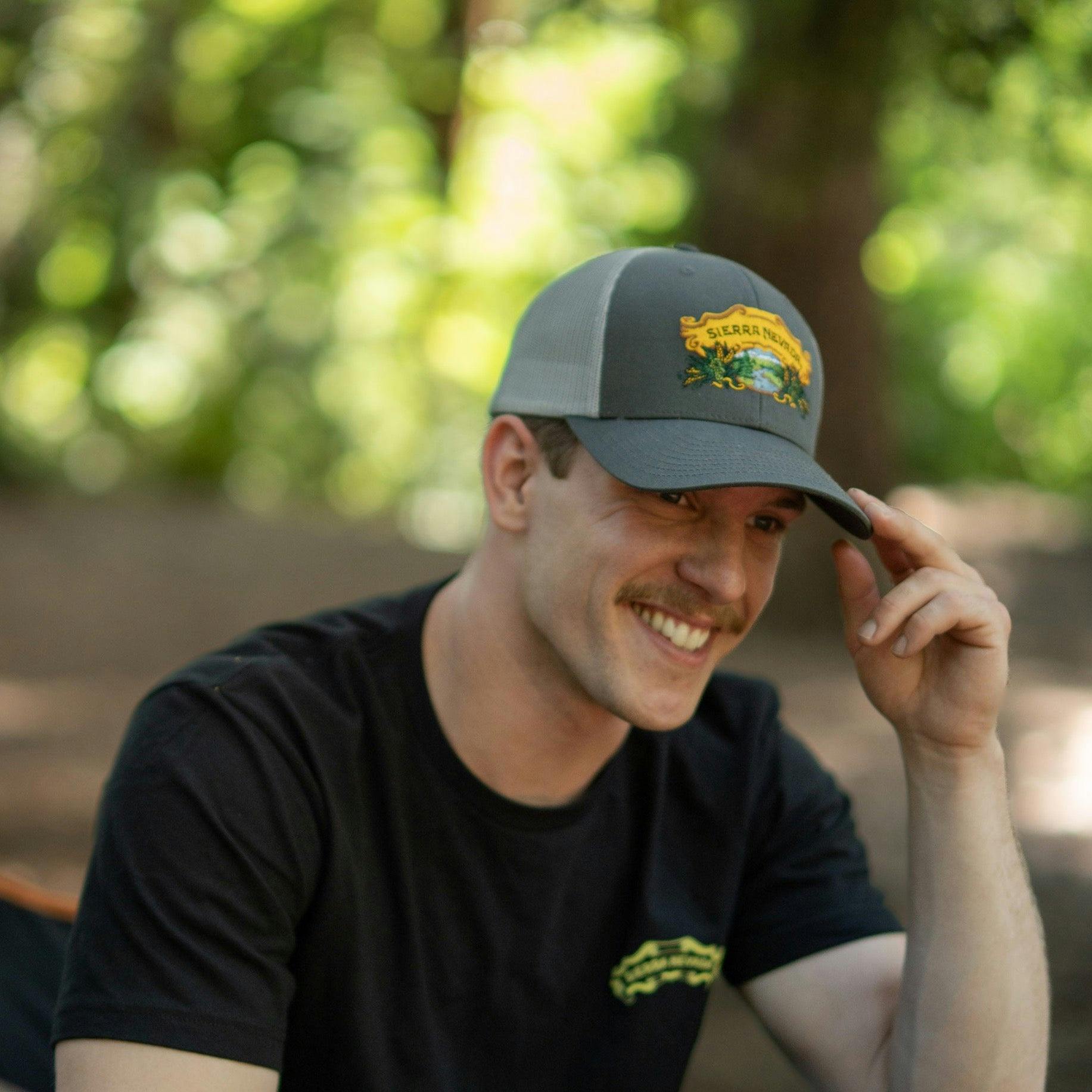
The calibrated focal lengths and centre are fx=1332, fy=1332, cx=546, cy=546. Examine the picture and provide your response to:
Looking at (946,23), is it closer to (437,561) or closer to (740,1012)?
(740,1012)

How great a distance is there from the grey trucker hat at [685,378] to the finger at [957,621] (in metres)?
0.15

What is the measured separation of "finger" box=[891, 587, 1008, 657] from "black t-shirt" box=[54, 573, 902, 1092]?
0.36 m

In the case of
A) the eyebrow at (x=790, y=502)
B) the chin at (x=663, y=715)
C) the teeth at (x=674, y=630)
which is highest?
the eyebrow at (x=790, y=502)

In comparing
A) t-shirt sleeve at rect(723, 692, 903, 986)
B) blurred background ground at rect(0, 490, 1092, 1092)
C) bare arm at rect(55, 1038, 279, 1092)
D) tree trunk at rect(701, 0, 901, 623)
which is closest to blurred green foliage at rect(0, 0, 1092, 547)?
blurred background ground at rect(0, 490, 1092, 1092)

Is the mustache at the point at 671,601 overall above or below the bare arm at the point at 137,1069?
above

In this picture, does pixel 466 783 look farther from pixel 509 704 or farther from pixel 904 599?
pixel 904 599

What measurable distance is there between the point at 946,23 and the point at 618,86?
27.8 ft

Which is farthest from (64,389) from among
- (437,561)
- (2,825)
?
(2,825)

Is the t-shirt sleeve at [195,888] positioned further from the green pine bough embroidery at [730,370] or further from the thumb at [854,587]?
A: the thumb at [854,587]

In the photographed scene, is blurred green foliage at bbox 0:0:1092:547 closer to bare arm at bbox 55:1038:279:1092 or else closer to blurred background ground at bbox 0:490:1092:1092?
blurred background ground at bbox 0:490:1092:1092

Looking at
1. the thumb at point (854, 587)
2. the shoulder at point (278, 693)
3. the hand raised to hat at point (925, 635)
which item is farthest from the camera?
the thumb at point (854, 587)

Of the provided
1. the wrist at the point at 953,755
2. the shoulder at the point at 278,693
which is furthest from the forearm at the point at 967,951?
the shoulder at the point at 278,693

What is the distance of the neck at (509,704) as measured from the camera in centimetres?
205

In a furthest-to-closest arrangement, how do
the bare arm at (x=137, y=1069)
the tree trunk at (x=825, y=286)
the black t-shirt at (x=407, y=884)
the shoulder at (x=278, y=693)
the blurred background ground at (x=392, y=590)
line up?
the tree trunk at (x=825, y=286) → the blurred background ground at (x=392, y=590) → the shoulder at (x=278, y=693) → the black t-shirt at (x=407, y=884) → the bare arm at (x=137, y=1069)
